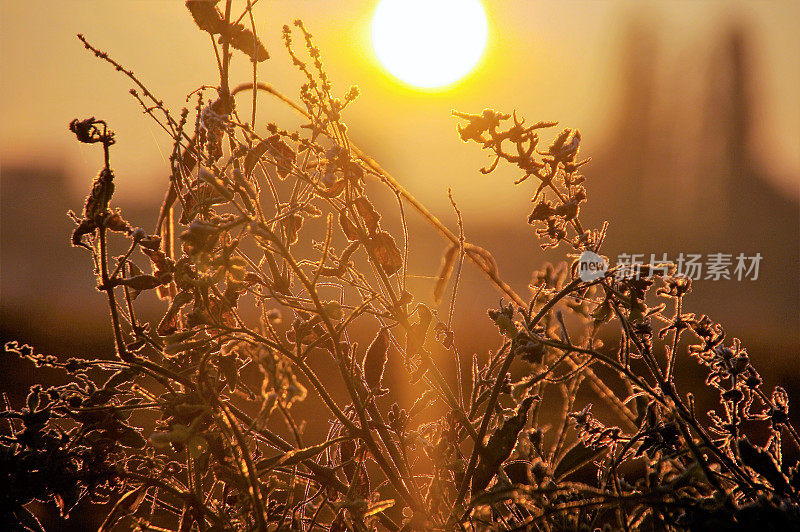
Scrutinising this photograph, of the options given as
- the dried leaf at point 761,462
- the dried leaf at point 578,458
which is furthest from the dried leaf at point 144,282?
the dried leaf at point 761,462

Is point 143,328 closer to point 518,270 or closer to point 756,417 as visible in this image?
point 756,417

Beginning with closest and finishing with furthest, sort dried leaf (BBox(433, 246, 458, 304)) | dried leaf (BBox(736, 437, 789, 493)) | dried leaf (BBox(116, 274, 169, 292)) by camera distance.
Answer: dried leaf (BBox(736, 437, 789, 493)) < dried leaf (BBox(116, 274, 169, 292)) < dried leaf (BBox(433, 246, 458, 304))

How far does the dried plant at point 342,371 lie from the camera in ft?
2.32

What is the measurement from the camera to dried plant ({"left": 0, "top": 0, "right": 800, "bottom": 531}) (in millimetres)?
707

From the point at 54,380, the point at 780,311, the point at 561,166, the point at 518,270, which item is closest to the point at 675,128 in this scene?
the point at 780,311

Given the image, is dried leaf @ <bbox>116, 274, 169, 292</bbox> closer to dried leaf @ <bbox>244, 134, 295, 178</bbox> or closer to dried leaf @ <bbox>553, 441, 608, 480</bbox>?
dried leaf @ <bbox>244, 134, 295, 178</bbox>

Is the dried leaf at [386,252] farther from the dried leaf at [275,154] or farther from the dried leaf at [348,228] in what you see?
the dried leaf at [275,154]

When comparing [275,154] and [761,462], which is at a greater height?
[275,154]

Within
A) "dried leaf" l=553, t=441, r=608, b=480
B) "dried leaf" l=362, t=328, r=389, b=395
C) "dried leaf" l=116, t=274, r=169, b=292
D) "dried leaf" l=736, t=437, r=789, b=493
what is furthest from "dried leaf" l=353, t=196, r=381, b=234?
"dried leaf" l=736, t=437, r=789, b=493

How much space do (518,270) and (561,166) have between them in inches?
477

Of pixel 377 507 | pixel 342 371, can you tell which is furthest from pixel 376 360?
pixel 377 507

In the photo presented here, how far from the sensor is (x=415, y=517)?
700 millimetres

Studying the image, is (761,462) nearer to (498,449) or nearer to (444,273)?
(498,449)

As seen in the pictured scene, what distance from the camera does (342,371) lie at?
2.42 feet
